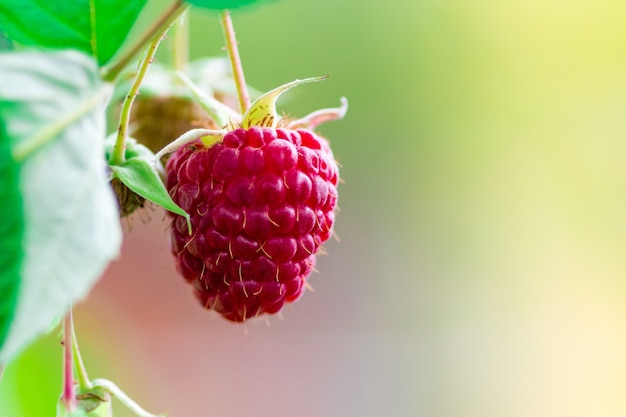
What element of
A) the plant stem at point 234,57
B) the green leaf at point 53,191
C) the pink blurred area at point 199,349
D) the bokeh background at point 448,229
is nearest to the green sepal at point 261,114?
the plant stem at point 234,57

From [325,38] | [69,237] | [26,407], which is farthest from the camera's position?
[325,38]

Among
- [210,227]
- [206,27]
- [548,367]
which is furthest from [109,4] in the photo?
[548,367]

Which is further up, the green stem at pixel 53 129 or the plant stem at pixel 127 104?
the plant stem at pixel 127 104

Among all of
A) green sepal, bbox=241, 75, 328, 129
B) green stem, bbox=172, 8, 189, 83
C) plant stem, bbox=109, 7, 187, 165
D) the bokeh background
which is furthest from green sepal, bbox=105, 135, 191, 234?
the bokeh background

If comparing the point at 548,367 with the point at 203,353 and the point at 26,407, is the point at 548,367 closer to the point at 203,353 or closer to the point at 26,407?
the point at 203,353

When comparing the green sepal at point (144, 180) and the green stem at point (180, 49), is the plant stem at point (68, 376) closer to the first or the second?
the green sepal at point (144, 180)

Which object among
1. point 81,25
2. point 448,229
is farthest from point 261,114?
point 448,229
